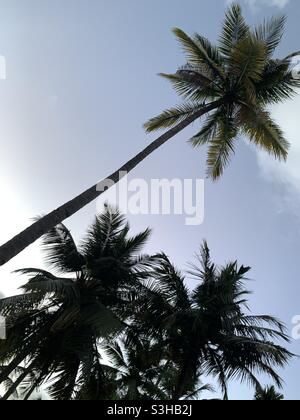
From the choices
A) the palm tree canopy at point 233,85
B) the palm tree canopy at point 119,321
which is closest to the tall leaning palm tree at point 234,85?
the palm tree canopy at point 233,85

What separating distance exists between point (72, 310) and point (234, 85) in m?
9.81

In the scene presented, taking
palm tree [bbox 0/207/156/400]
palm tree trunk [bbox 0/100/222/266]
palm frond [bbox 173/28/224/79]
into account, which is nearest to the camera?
palm tree trunk [bbox 0/100/222/266]

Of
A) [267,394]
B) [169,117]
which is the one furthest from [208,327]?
[169,117]

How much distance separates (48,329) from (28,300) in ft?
4.92

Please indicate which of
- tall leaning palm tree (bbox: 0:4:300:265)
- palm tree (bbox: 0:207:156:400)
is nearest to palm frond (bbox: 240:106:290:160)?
tall leaning palm tree (bbox: 0:4:300:265)

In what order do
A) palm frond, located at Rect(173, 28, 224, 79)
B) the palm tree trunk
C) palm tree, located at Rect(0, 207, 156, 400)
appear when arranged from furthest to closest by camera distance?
1. palm frond, located at Rect(173, 28, 224, 79)
2. palm tree, located at Rect(0, 207, 156, 400)
3. the palm tree trunk

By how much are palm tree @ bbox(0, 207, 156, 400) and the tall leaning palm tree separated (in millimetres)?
5273

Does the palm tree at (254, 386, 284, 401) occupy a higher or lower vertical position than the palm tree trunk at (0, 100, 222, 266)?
lower

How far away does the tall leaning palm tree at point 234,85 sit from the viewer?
13.9 m

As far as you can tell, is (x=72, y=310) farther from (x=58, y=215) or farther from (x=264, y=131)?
(x=264, y=131)

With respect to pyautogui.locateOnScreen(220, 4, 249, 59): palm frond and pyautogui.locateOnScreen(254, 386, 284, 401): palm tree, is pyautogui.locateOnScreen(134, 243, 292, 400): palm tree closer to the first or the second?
pyautogui.locateOnScreen(254, 386, 284, 401): palm tree

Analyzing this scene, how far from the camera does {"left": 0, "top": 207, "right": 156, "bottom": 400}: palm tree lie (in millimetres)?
12453

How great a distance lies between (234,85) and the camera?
47.7 ft
